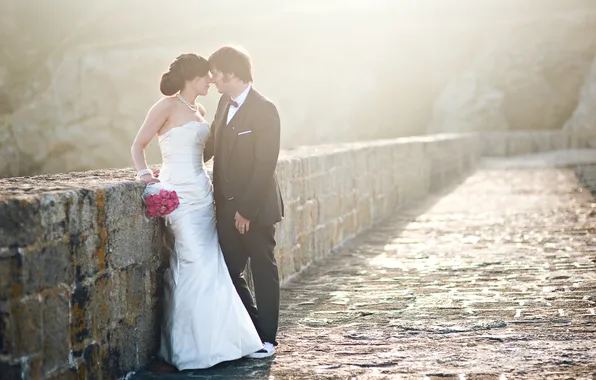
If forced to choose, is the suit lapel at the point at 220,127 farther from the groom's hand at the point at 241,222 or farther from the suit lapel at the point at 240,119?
the groom's hand at the point at 241,222

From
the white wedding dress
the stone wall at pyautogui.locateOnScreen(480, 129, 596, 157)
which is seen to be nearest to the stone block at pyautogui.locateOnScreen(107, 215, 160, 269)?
the white wedding dress

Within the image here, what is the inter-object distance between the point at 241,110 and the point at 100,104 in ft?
160

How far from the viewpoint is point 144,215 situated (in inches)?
184

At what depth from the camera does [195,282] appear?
474 centimetres

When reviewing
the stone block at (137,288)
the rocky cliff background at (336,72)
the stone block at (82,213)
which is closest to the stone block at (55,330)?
the stone block at (82,213)

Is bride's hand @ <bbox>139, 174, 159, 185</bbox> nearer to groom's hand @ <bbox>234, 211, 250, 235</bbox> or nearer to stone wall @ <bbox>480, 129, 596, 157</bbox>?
groom's hand @ <bbox>234, 211, 250, 235</bbox>

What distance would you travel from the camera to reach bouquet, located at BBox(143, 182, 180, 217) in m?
4.60

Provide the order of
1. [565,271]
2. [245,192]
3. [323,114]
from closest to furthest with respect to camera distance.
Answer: [245,192] → [565,271] → [323,114]

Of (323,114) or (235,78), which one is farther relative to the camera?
(323,114)

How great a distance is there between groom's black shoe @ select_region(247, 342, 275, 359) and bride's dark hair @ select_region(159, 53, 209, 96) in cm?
146

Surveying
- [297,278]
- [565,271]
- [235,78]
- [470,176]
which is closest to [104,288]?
[235,78]

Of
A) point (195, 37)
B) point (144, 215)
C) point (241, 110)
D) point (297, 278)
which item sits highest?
point (195, 37)

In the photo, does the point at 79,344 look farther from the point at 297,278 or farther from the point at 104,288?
the point at 297,278

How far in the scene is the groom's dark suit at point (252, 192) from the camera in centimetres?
483
